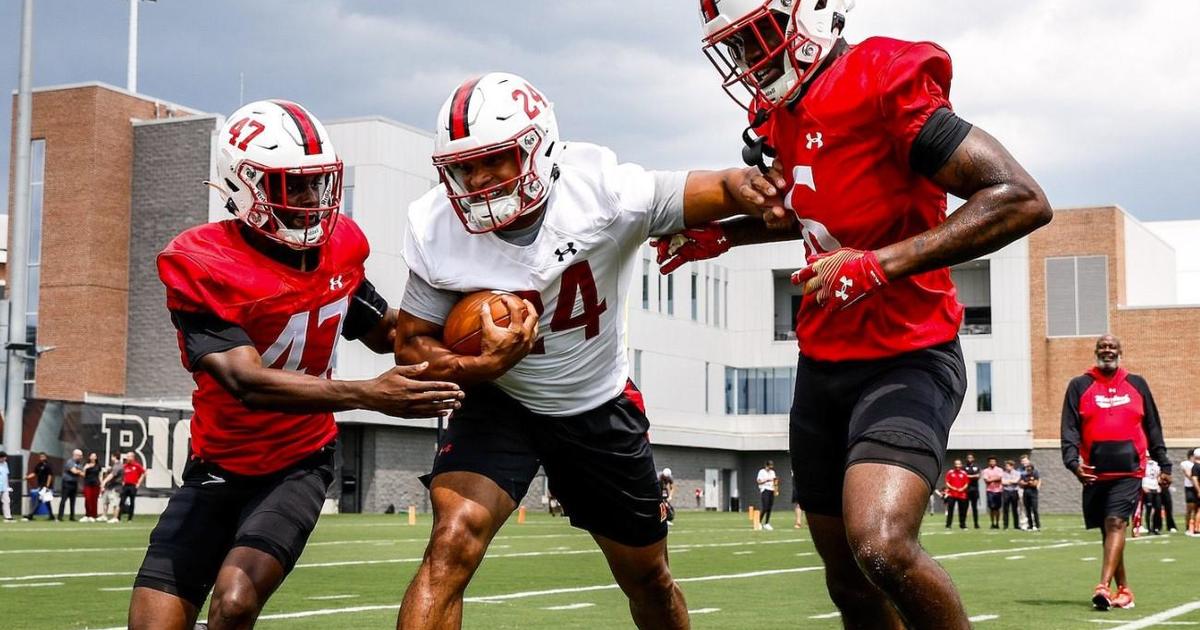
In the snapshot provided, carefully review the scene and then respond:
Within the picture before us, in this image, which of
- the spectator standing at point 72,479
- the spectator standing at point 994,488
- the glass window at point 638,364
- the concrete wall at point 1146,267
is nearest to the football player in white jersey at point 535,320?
the spectator standing at point 72,479

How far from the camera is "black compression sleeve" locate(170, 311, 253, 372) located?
5438 millimetres

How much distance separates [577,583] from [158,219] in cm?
3717

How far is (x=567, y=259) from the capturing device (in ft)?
18.1

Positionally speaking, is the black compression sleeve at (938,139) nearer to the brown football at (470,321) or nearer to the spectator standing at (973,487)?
the brown football at (470,321)

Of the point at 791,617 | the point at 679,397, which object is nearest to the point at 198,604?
the point at 791,617

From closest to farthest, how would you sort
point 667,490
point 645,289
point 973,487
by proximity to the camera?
point 667,490, point 973,487, point 645,289

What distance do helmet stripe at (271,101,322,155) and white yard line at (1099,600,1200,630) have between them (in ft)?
21.9

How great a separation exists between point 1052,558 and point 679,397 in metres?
40.8

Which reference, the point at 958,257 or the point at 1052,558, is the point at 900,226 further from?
the point at 1052,558

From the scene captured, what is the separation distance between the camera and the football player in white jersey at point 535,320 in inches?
207

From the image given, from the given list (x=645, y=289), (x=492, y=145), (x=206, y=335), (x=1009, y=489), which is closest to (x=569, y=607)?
(x=206, y=335)

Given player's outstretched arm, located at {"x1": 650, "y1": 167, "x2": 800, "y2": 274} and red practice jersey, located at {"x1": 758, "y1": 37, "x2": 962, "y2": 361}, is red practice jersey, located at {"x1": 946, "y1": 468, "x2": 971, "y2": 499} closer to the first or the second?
player's outstretched arm, located at {"x1": 650, "y1": 167, "x2": 800, "y2": 274}

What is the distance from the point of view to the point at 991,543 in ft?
80.6

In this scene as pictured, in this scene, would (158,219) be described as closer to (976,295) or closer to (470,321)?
(976,295)
